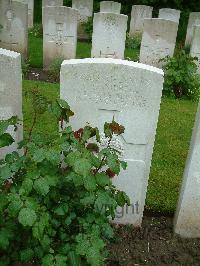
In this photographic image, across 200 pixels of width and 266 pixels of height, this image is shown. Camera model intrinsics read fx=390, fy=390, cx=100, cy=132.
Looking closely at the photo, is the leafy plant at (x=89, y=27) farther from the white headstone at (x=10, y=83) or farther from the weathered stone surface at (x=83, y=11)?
the white headstone at (x=10, y=83)

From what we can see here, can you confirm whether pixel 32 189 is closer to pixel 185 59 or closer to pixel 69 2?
pixel 185 59

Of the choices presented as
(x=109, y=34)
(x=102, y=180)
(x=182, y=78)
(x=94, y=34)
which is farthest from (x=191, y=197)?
(x=94, y=34)

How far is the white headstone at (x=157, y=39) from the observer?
827 cm

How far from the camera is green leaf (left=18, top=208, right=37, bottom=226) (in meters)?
1.98

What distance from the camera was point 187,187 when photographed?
3326 millimetres

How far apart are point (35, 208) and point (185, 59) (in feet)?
20.0

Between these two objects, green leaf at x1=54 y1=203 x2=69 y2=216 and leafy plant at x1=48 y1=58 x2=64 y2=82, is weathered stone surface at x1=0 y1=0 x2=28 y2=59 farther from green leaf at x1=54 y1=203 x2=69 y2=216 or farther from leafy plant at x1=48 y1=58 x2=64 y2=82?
green leaf at x1=54 y1=203 x2=69 y2=216

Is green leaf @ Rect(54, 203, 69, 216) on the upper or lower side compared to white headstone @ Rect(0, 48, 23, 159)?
lower

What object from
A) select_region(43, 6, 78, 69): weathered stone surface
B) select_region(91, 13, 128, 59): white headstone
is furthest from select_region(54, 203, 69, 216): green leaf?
select_region(43, 6, 78, 69): weathered stone surface

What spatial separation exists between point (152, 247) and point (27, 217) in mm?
1757

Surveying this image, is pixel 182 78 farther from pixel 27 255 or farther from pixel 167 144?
pixel 27 255

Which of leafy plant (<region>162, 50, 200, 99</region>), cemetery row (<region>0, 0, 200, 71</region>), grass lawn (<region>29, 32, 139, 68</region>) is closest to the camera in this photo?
leafy plant (<region>162, 50, 200, 99</region>)

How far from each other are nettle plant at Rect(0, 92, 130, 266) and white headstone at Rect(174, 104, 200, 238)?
37.5 inches

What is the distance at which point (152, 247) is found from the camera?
11.2 ft
